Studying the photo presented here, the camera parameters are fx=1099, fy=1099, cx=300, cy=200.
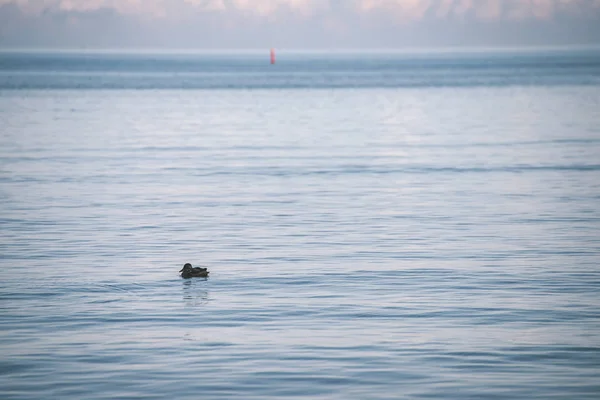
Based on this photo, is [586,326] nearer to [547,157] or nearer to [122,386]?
[122,386]

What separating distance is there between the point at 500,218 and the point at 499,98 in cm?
6112

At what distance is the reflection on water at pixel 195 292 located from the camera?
16.6 m

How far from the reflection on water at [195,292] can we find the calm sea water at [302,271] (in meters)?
0.08

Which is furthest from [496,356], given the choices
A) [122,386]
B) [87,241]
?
[87,241]

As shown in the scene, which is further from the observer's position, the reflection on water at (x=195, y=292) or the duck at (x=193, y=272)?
the duck at (x=193, y=272)

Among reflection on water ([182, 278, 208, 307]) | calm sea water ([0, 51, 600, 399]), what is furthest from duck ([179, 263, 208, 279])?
calm sea water ([0, 51, 600, 399])

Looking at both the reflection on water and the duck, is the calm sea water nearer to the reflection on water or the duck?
the reflection on water

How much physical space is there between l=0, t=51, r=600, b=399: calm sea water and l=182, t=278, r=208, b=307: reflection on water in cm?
8

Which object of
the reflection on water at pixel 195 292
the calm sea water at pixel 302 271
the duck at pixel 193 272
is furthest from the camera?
the duck at pixel 193 272

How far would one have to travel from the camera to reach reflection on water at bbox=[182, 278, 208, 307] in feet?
54.5

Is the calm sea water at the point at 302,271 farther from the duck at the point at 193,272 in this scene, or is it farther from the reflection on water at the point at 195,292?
the duck at the point at 193,272

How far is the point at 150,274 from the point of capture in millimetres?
18797

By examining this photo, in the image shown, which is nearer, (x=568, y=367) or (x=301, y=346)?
(x=568, y=367)

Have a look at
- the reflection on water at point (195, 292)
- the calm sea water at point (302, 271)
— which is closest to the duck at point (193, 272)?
the reflection on water at point (195, 292)
